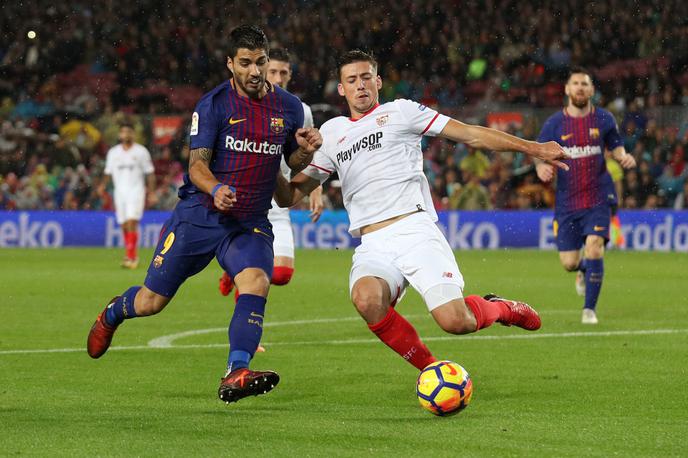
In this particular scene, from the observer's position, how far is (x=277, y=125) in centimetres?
743

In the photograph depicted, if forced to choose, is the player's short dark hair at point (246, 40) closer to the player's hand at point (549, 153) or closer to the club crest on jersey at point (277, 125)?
the club crest on jersey at point (277, 125)

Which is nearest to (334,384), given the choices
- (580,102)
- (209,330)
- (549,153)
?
(549,153)

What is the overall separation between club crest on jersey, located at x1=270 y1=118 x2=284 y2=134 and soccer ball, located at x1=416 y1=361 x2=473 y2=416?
5.55ft

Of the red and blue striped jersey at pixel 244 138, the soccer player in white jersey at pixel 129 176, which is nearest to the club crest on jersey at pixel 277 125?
the red and blue striped jersey at pixel 244 138

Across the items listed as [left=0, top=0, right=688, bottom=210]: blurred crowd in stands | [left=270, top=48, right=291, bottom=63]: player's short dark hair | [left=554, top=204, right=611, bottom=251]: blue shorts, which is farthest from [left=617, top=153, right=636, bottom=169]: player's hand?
[left=0, top=0, right=688, bottom=210]: blurred crowd in stands

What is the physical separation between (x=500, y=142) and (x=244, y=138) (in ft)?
4.73

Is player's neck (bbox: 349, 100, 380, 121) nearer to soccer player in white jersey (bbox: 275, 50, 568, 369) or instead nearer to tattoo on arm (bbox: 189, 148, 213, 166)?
soccer player in white jersey (bbox: 275, 50, 568, 369)

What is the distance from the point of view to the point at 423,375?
22.0 feet

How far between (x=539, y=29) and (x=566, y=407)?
2327 centimetres

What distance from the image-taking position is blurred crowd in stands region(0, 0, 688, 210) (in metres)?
25.5

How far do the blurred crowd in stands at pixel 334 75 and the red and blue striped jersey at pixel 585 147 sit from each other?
11.9 m

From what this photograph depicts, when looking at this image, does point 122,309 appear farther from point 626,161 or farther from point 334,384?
point 626,161

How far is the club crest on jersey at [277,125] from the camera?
742cm

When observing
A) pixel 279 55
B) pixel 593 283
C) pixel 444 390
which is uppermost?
pixel 279 55
